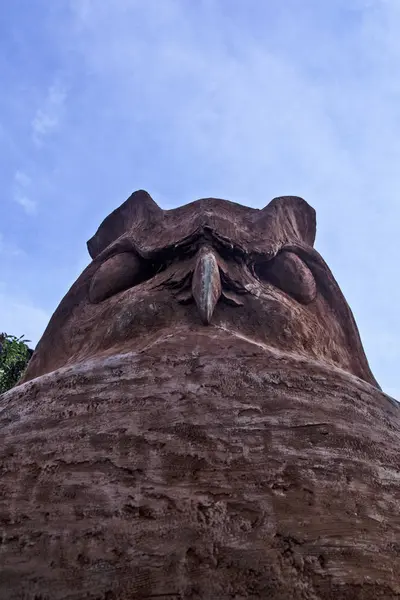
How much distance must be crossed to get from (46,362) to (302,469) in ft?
5.86

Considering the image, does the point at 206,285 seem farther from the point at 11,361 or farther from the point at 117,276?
the point at 11,361

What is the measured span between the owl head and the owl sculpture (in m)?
0.02

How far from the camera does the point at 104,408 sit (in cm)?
177

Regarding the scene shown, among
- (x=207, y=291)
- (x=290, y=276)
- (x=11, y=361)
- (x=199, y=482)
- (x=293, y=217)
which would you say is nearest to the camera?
(x=199, y=482)

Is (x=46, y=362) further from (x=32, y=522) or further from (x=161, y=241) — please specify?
(x=32, y=522)

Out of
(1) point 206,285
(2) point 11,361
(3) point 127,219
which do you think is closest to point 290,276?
(1) point 206,285

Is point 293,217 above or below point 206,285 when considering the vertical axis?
above

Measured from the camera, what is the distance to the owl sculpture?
1280 millimetres

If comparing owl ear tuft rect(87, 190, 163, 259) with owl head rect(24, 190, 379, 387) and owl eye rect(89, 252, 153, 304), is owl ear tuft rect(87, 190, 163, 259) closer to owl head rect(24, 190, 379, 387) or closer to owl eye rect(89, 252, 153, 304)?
owl head rect(24, 190, 379, 387)

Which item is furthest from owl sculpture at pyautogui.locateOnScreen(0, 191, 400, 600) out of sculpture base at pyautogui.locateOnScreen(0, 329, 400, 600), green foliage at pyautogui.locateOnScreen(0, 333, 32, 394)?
green foliage at pyautogui.locateOnScreen(0, 333, 32, 394)

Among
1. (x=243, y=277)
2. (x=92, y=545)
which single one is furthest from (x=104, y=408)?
(x=243, y=277)

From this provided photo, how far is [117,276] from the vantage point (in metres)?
3.05

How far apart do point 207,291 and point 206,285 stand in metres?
0.04

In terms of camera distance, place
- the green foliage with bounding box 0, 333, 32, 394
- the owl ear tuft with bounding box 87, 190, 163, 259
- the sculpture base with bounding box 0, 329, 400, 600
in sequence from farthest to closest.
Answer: the green foliage with bounding box 0, 333, 32, 394 → the owl ear tuft with bounding box 87, 190, 163, 259 → the sculpture base with bounding box 0, 329, 400, 600
